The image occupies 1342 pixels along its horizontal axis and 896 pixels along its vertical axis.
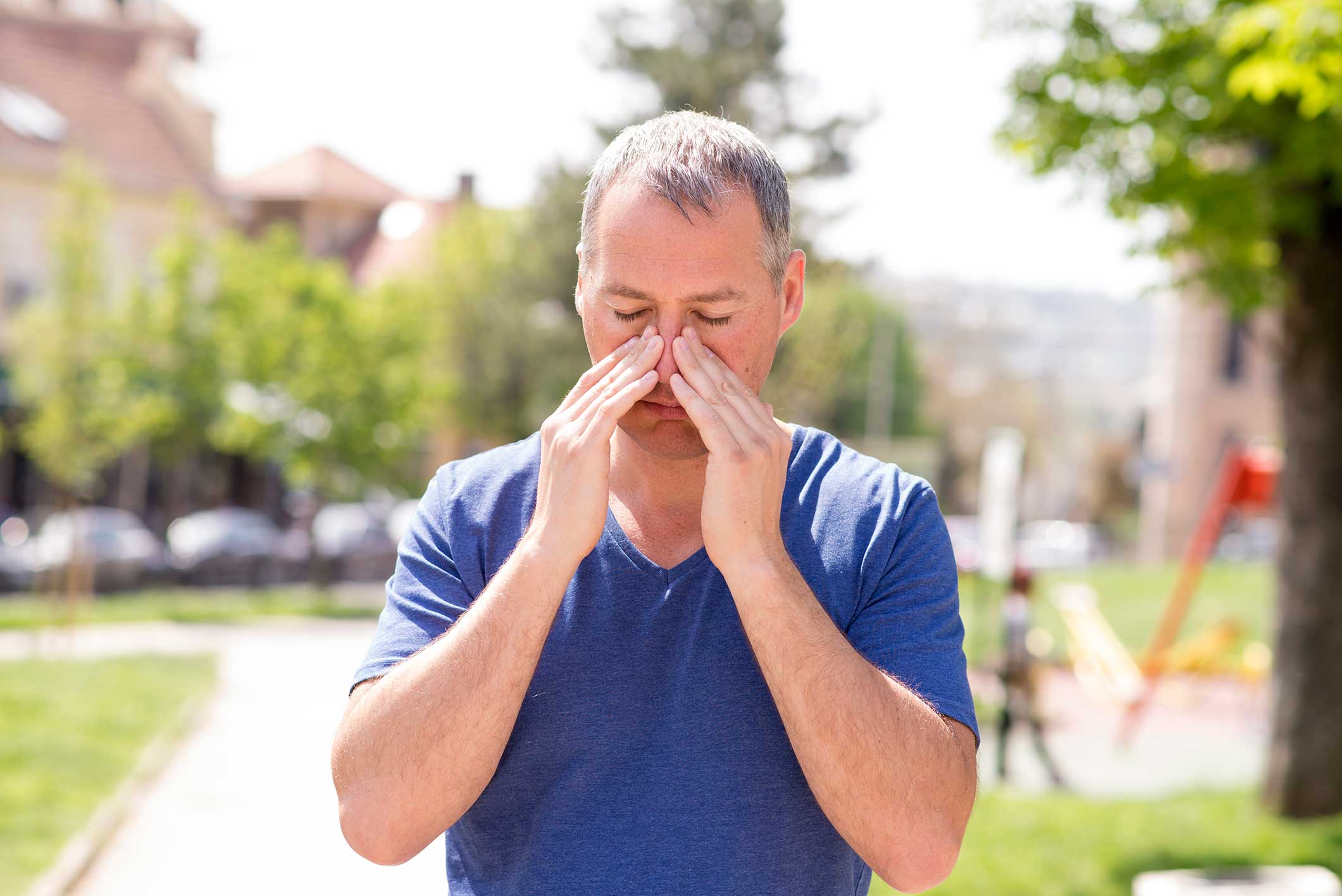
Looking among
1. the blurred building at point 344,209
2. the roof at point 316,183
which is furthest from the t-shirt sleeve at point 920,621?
the roof at point 316,183

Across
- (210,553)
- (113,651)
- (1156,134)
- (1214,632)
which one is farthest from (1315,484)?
(210,553)

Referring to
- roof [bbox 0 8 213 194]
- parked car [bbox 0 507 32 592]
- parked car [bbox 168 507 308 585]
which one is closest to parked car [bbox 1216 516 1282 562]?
parked car [bbox 168 507 308 585]

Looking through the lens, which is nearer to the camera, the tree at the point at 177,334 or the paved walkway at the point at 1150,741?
the paved walkway at the point at 1150,741

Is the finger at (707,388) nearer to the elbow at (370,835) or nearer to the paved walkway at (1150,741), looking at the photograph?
the elbow at (370,835)

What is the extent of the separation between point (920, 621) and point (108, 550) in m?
26.8

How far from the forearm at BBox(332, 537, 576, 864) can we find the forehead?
42cm

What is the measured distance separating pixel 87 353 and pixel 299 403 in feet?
18.0

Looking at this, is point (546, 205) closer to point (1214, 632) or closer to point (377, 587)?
point (377, 587)

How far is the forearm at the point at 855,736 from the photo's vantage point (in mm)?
1877

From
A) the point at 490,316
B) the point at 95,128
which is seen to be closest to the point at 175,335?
the point at 490,316

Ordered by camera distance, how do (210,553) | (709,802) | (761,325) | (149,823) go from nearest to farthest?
(709,802) < (761,325) < (149,823) < (210,553)

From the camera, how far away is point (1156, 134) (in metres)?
7.52

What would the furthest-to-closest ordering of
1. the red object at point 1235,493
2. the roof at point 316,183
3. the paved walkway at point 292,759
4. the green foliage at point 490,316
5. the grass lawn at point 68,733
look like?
the roof at point 316,183, the green foliage at point 490,316, the red object at point 1235,493, the grass lawn at point 68,733, the paved walkway at point 292,759

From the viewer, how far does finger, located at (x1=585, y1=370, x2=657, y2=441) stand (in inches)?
77.3
